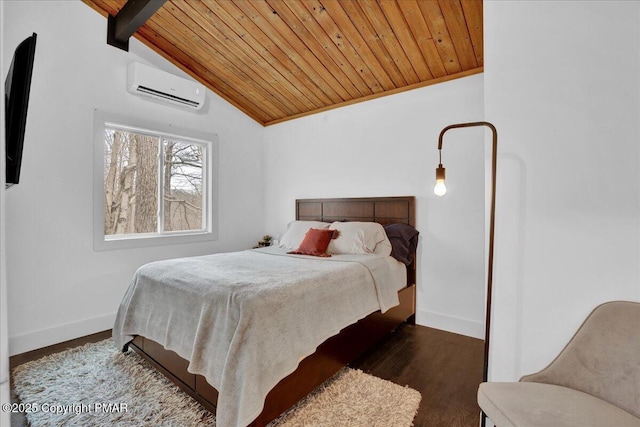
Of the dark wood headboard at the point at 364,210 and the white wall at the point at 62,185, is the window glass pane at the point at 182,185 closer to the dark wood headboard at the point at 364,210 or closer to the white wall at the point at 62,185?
the white wall at the point at 62,185

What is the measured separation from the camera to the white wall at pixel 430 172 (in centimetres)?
285

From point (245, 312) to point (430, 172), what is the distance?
92.0 inches

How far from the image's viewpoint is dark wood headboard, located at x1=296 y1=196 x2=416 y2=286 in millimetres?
3207

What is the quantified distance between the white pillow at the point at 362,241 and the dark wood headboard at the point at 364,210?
307 mm

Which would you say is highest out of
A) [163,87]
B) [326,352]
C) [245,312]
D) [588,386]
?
[163,87]

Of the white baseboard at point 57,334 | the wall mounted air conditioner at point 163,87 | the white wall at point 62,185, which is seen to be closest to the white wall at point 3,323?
the white wall at point 62,185

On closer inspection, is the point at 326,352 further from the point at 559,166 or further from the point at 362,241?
the point at 559,166

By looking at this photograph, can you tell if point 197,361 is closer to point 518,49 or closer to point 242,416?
point 242,416

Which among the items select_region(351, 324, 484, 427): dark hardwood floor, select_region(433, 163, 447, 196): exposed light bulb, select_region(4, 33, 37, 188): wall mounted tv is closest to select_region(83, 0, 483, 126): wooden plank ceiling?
select_region(433, 163, 447, 196): exposed light bulb

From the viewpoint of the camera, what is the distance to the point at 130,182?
10.9 ft

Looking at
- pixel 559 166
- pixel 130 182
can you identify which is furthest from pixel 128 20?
pixel 559 166

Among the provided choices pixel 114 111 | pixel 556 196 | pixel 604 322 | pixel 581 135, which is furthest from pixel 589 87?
pixel 114 111

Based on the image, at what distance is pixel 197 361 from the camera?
166 cm

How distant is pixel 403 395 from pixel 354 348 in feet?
1.48
